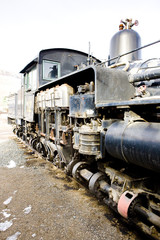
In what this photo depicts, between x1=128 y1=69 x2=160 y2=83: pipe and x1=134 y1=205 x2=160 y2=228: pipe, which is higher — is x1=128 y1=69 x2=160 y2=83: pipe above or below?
above

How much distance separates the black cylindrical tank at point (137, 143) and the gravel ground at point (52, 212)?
1031mm

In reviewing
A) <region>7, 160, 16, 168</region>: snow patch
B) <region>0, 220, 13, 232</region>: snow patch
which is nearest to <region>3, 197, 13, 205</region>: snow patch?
<region>0, 220, 13, 232</region>: snow patch

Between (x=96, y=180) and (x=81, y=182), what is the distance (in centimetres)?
88

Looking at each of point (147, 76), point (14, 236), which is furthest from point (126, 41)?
point (14, 236)

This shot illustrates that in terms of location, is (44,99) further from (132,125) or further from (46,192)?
(132,125)

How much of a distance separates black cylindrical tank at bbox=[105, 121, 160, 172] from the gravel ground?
1.03 m

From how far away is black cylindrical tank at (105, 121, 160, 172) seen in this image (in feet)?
5.83

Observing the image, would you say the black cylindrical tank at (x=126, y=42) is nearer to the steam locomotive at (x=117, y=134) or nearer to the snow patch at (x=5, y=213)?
the steam locomotive at (x=117, y=134)

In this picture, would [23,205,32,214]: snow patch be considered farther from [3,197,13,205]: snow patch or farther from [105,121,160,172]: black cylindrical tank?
[105,121,160,172]: black cylindrical tank

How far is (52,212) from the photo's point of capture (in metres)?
2.82

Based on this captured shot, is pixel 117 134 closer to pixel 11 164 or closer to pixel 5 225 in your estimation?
pixel 5 225

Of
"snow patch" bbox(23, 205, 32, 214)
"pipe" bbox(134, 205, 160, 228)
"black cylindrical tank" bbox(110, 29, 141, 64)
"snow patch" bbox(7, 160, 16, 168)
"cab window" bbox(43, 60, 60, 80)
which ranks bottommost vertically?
"snow patch" bbox(23, 205, 32, 214)

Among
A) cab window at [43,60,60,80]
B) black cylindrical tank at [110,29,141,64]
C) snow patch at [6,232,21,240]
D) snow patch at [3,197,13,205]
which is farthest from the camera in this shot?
cab window at [43,60,60,80]

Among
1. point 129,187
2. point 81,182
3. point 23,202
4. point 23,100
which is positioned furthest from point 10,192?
point 23,100
